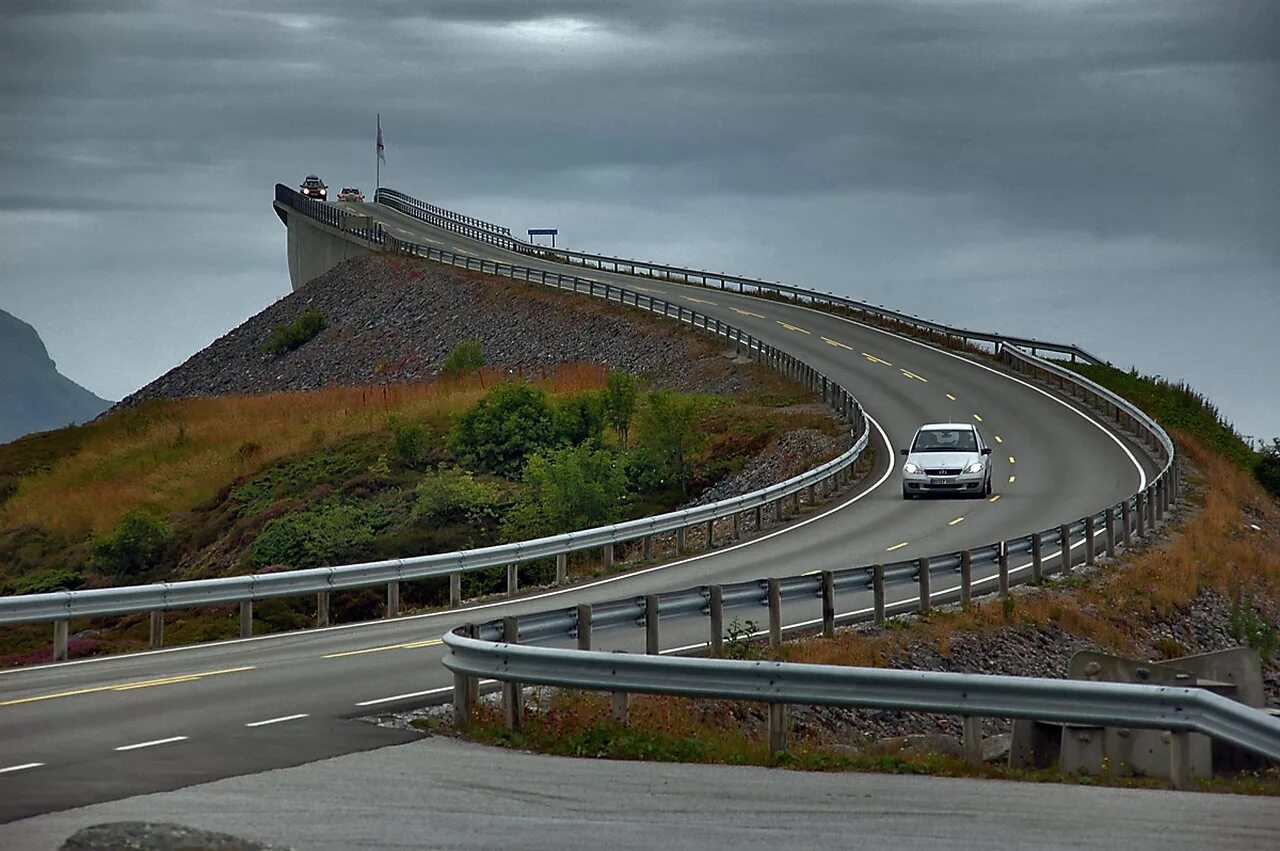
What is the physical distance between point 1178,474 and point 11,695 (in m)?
33.2

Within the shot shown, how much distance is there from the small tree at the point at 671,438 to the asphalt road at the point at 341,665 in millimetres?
5066

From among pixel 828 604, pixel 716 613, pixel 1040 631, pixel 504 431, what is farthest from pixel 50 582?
pixel 716 613

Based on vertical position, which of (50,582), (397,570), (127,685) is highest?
(397,570)

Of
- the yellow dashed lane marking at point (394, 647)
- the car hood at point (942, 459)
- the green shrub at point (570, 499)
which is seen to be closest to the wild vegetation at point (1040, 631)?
the yellow dashed lane marking at point (394, 647)

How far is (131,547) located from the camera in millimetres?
46188

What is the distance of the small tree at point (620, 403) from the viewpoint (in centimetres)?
4962

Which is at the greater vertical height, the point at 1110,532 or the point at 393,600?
the point at 1110,532

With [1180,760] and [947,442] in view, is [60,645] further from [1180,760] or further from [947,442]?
[947,442]

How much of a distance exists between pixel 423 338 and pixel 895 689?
75.2 metres

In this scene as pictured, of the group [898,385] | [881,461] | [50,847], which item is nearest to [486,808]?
[50,847]

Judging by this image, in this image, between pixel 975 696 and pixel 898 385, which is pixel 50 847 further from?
pixel 898 385

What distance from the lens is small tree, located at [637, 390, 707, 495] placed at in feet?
146

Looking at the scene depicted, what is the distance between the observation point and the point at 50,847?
369 inches

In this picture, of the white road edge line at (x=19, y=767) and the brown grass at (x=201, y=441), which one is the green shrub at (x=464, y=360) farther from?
the white road edge line at (x=19, y=767)
